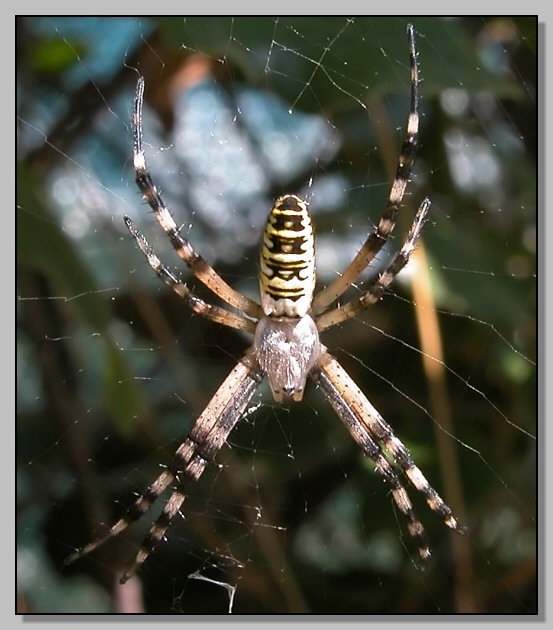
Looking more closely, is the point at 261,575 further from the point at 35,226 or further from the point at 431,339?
the point at 35,226

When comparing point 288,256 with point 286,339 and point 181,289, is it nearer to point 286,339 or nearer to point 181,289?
point 181,289

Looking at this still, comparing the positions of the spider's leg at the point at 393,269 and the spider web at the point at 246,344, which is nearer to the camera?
the spider's leg at the point at 393,269

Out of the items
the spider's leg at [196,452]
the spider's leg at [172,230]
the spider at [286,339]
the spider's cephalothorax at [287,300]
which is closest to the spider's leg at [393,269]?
the spider at [286,339]

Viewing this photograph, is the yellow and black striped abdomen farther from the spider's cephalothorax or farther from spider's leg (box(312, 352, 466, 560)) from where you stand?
spider's leg (box(312, 352, 466, 560))

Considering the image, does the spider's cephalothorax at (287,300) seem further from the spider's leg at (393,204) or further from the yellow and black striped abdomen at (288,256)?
the spider's leg at (393,204)

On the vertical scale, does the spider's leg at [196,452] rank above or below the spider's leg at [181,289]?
below

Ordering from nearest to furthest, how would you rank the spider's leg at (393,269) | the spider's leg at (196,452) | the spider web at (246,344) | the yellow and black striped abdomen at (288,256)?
the yellow and black striped abdomen at (288,256) → the spider's leg at (393,269) → the spider's leg at (196,452) → the spider web at (246,344)

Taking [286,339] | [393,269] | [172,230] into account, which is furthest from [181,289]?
[393,269]
